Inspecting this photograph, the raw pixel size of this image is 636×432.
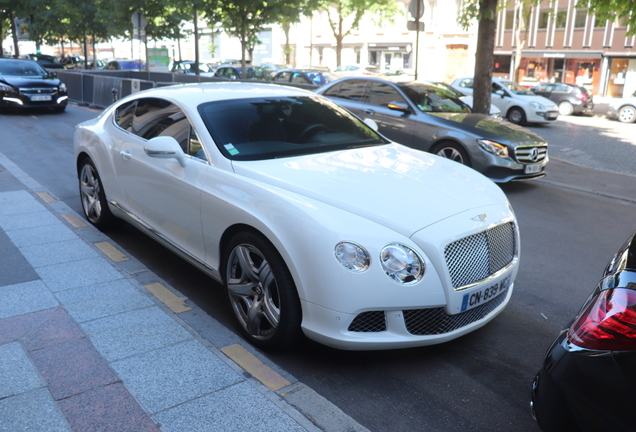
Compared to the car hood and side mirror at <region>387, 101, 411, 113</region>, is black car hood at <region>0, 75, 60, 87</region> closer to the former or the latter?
side mirror at <region>387, 101, 411, 113</region>

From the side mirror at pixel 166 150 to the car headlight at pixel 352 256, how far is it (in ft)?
5.34

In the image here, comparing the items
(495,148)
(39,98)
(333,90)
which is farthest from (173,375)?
(39,98)

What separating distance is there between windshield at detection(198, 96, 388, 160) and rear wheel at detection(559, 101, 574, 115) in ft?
64.8

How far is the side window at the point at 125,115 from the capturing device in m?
5.35

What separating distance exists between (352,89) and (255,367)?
7.75 m

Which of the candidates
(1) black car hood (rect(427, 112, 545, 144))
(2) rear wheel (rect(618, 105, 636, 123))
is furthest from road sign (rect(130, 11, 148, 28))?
(2) rear wheel (rect(618, 105, 636, 123))

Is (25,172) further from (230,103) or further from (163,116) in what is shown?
(230,103)

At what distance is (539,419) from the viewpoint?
2305 mm

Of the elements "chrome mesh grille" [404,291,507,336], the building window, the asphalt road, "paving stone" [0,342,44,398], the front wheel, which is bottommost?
the asphalt road

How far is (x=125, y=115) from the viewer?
18.1ft

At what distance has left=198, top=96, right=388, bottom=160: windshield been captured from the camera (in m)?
4.22

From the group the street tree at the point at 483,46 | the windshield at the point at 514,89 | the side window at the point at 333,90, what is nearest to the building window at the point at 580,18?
the windshield at the point at 514,89

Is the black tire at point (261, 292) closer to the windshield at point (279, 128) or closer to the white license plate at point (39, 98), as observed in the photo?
the windshield at point (279, 128)

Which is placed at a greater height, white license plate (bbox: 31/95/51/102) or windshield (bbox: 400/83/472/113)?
windshield (bbox: 400/83/472/113)
